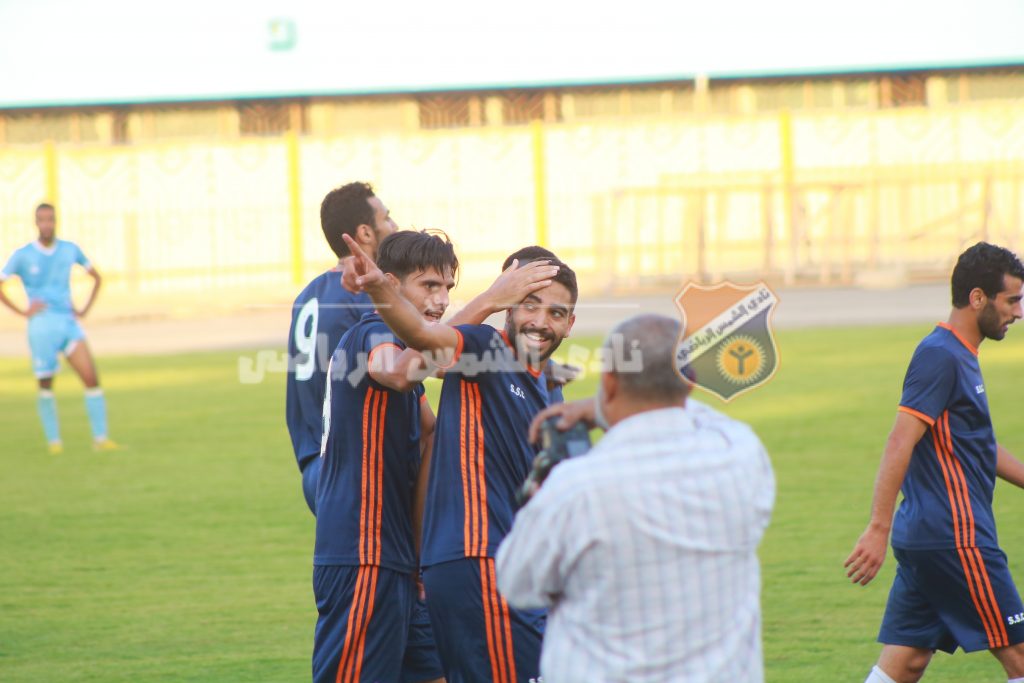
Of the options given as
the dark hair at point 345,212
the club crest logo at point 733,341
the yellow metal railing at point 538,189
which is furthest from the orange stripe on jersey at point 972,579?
the yellow metal railing at point 538,189

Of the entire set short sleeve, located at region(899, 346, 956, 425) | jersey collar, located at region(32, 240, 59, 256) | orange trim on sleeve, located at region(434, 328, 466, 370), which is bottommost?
short sleeve, located at region(899, 346, 956, 425)

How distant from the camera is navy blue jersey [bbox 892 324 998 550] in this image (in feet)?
16.8

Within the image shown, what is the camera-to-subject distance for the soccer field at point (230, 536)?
269 inches

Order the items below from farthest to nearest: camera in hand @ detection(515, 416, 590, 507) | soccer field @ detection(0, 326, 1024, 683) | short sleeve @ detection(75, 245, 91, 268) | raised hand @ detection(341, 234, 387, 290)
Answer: short sleeve @ detection(75, 245, 91, 268)
soccer field @ detection(0, 326, 1024, 683)
raised hand @ detection(341, 234, 387, 290)
camera in hand @ detection(515, 416, 590, 507)

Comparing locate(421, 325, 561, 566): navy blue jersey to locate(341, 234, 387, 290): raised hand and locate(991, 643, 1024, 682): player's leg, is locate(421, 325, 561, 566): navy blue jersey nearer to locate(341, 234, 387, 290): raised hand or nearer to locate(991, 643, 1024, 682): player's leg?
locate(341, 234, 387, 290): raised hand

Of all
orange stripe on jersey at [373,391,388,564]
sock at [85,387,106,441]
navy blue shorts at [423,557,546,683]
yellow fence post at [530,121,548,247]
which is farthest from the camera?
yellow fence post at [530,121,548,247]

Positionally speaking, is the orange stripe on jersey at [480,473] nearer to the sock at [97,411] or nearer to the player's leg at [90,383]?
the player's leg at [90,383]

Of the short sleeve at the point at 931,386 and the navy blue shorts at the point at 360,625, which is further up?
the short sleeve at the point at 931,386

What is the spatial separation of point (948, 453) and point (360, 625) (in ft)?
7.67

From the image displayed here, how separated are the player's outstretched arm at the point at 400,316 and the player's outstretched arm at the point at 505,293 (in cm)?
13

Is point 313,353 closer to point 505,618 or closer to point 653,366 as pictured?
point 505,618

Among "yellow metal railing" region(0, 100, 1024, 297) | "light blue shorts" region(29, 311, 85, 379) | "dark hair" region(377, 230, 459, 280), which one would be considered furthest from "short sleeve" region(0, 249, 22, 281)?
"yellow metal railing" region(0, 100, 1024, 297)

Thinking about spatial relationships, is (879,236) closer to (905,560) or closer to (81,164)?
(81,164)

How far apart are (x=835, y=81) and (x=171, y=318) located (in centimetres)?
2028
